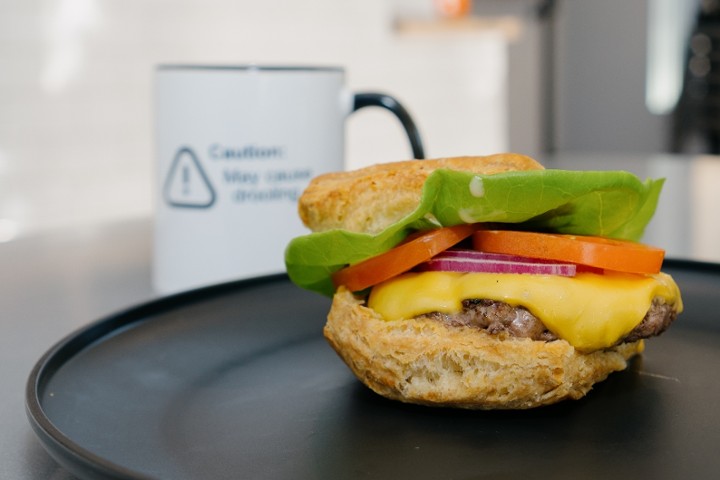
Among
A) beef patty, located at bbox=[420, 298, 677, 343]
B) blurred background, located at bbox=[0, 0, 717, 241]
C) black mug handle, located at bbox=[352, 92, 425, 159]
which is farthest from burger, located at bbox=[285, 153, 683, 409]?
blurred background, located at bbox=[0, 0, 717, 241]

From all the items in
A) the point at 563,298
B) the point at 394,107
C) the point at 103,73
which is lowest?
the point at 563,298

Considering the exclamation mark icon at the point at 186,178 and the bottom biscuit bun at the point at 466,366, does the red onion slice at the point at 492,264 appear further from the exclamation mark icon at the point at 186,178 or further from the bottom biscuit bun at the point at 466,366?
the exclamation mark icon at the point at 186,178

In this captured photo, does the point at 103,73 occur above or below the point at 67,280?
above

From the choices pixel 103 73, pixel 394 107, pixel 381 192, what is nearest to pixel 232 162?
pixel 394 107

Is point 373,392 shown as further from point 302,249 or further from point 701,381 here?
point 701,381

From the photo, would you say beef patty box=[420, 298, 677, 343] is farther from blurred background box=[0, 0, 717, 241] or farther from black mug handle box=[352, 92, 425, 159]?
blurred background box=[0, 0, 717, 241]

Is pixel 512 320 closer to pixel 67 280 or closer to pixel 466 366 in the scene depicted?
pixel 466 366

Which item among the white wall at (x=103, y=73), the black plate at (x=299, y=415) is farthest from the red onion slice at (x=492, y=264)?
the white wall at (x=103, y=73)
